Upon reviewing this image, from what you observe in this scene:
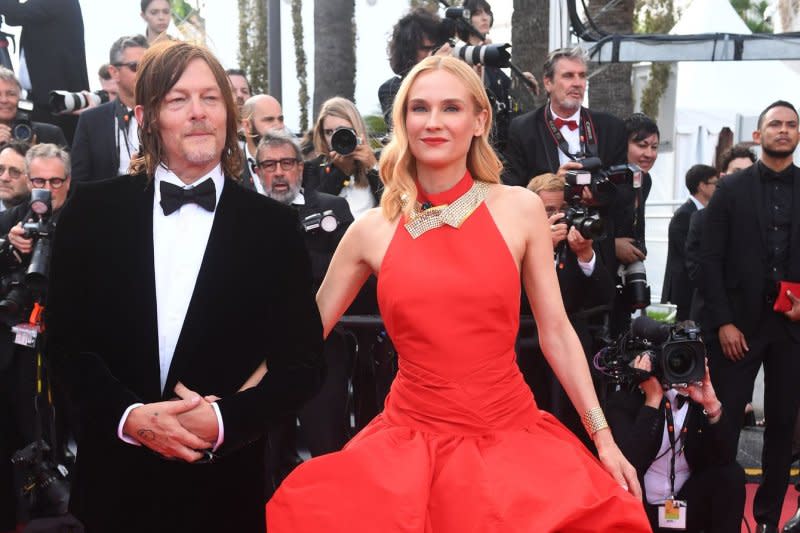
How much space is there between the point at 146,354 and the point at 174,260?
257 mm

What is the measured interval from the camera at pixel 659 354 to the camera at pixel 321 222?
4.83 ft

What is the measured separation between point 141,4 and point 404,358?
18.9ft

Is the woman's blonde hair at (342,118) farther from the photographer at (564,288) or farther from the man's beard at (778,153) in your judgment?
the man's beard at (778,153)

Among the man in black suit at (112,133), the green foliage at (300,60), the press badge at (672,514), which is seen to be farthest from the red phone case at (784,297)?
the green foliage at (300,60)

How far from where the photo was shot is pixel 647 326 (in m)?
5.16

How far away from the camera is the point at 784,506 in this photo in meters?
6.68

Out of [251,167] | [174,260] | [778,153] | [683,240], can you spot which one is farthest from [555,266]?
[683,240]

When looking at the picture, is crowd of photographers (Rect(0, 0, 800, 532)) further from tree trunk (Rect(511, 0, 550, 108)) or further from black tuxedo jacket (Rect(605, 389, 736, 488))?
tree trunk (Rect(511, 0, 550, 108))

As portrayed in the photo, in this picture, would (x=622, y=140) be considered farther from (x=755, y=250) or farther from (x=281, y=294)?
(x=281, y=294)

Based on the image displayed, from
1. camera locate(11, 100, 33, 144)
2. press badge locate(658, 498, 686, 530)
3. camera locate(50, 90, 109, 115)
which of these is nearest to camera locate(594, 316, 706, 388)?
press badge locate(658, 498, 686, 530)

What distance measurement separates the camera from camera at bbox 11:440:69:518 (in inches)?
223

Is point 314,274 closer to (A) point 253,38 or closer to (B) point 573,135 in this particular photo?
(B) point 573,135

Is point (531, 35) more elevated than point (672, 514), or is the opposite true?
point (531, 35)

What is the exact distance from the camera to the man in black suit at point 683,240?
26.3 feet
